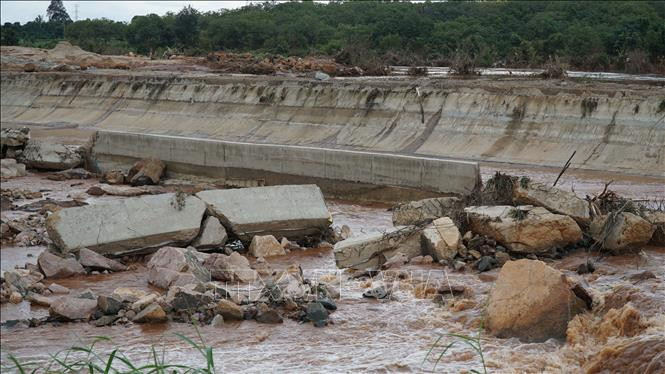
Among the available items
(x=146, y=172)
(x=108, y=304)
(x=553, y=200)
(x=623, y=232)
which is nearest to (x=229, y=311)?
(x=108, y=304)

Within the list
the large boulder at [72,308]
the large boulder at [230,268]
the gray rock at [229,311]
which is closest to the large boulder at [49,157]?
the large boulder at [230,268]

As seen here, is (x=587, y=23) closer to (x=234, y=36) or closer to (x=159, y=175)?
(x=234, y=36)

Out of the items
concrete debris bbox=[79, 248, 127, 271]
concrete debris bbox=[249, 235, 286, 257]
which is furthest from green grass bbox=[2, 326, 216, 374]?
concrete debris bbox=[249, 235, 286, 257]

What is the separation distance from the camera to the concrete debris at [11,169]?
19.7 m

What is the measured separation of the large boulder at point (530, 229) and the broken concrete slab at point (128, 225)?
402cm

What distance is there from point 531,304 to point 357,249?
3.22m

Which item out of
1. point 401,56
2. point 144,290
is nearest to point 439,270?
point 144,290

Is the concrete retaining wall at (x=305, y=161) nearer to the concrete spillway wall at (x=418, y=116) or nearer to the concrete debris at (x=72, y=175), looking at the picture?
the concrete debris at (x=72, y=175)

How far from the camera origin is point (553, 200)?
11.0 meters

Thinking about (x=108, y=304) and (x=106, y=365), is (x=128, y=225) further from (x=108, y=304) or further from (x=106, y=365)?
(x=106, y=365)

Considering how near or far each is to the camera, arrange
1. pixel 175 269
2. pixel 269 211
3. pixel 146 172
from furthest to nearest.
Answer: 1. pixel 146 172
2. pixel 269 211
3. pixel 175 269

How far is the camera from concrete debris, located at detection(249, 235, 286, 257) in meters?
11.7

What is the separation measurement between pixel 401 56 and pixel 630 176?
32.3 m

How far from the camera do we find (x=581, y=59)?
38594 mm
